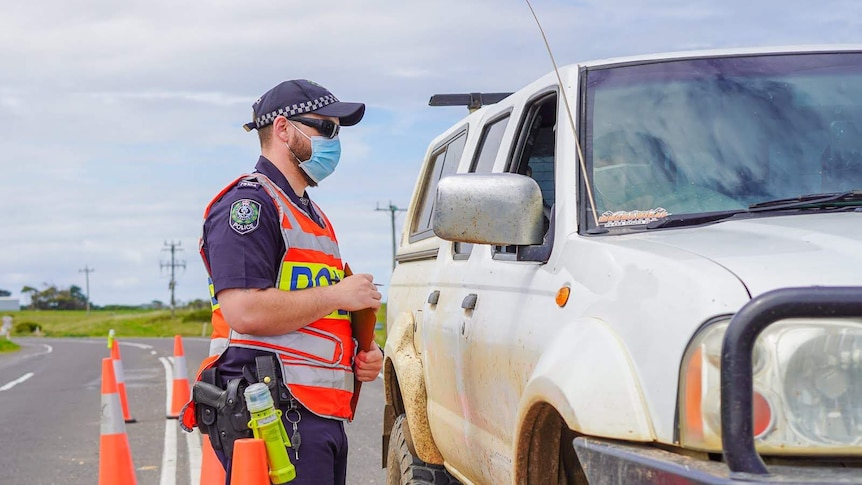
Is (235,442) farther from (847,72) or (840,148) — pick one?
(847,72)

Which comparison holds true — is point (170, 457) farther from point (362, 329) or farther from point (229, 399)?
point (229, 399)

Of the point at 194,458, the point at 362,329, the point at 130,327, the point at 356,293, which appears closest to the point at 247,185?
the point at 356,293

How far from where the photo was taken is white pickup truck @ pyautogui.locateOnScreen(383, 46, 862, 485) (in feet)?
7.79

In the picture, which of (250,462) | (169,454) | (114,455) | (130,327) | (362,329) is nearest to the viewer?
(250,462)

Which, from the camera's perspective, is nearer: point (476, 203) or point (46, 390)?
point (476, 203)

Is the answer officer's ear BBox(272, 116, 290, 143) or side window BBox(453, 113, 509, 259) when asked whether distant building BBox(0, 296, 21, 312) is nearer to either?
side window BBox(453, 113, 509, 259)

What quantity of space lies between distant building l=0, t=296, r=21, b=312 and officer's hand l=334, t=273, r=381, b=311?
16571cm

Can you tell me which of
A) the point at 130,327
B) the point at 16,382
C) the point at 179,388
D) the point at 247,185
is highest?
the point at 247,185

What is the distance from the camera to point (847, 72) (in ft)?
13.1

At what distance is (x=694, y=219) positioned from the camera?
10.6 ft

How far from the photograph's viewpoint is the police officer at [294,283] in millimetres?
3648

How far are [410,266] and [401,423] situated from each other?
85 cm

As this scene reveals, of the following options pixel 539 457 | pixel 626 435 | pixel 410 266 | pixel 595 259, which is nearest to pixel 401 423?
pixel 410 266

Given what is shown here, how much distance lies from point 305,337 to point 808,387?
1.88 m
